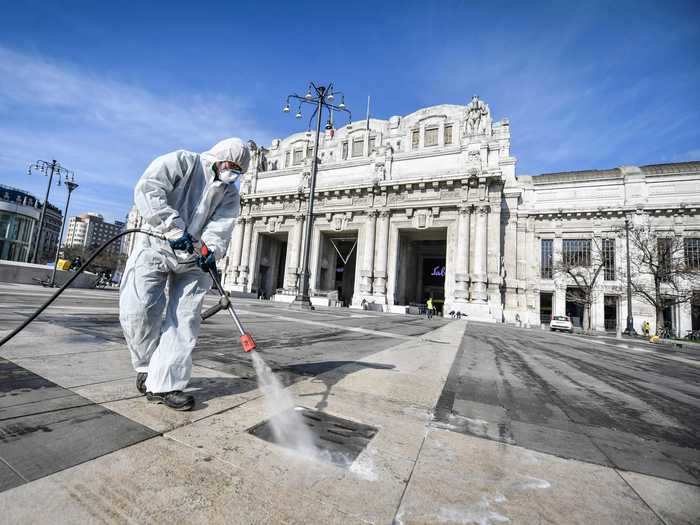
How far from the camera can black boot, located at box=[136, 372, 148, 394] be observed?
1.89 metres

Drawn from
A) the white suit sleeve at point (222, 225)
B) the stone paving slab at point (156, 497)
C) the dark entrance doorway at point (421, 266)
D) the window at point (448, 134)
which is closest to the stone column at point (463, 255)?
the dark entrance doorway at point (421, 266)

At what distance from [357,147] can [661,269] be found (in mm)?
27753

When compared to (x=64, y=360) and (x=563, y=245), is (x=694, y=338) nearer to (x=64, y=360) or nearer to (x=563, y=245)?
(x=563, y=245)

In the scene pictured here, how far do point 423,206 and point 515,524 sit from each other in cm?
2716

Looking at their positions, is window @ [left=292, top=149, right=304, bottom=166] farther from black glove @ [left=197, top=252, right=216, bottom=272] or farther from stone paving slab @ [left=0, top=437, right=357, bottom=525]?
stone paving slab @ [left=0, top=437, right=357, bottom=525]

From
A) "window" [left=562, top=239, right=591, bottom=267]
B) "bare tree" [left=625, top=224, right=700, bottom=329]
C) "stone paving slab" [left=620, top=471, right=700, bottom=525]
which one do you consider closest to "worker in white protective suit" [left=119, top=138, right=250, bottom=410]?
"stone paving slab" [left=620, top=471, right=700, bottom=525]

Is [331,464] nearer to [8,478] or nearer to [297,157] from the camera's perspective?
[8,478]

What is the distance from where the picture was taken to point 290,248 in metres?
32.1

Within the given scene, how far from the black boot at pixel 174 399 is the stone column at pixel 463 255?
23901 millimetres

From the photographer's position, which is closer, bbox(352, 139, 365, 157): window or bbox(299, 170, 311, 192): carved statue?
bbox(299, 170, 311, 192): carved statue

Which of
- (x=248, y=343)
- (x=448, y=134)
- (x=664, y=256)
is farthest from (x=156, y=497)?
(x=448, y=134)

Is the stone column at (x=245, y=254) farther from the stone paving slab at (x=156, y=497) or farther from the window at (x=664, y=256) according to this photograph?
the window at (x=664, y=256)

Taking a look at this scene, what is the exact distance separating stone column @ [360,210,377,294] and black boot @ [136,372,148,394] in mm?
25047

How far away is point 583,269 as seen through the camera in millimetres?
26453
